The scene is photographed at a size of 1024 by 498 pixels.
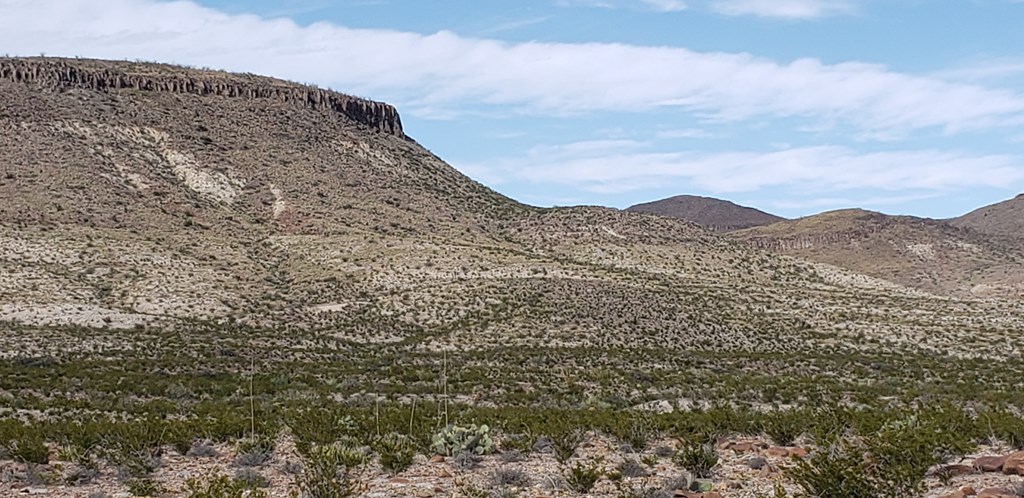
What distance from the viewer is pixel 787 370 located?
4041cm

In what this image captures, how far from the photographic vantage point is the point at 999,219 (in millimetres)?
176375

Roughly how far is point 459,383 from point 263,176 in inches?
1841

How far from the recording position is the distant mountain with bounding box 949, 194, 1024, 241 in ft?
546

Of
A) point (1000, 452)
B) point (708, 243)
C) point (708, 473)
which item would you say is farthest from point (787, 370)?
point (708, 243)

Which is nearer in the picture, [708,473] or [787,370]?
[708,473]

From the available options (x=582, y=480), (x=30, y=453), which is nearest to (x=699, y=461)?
(x=582, y=480)

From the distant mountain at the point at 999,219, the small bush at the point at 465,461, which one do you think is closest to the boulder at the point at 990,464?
the small bush at the point at 465,461

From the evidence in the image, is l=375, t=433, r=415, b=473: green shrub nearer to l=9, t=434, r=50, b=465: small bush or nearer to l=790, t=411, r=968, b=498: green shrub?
l=9, t=434, r=50, b=465: small bush

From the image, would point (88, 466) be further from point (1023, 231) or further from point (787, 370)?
point (1023, 231)

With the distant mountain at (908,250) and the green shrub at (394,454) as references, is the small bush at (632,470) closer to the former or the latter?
the green shrub at (394,454)

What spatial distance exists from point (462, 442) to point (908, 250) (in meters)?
105

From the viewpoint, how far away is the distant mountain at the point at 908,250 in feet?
313

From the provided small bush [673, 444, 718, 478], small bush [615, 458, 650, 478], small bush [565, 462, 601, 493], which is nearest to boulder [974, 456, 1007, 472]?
small bush [673, 444, 718, 478]

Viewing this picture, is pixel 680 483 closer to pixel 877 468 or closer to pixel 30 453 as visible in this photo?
pixel 877 468
